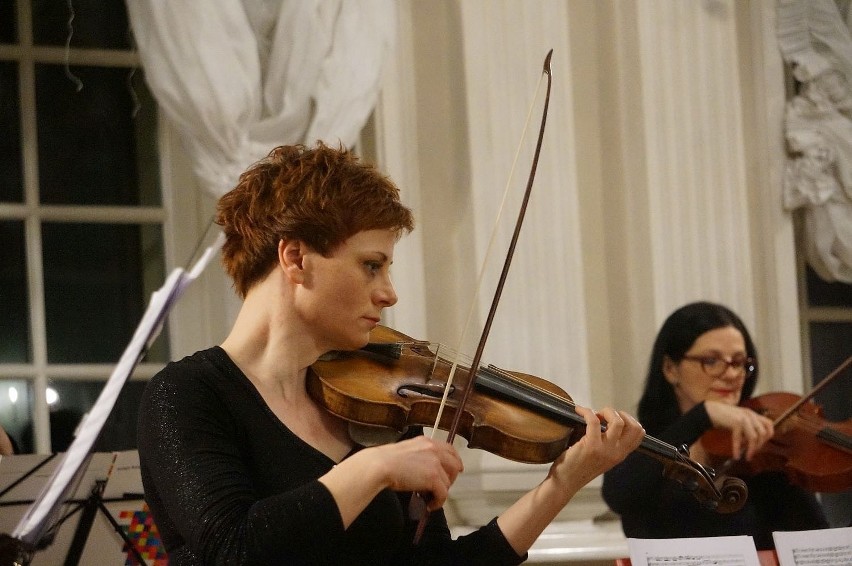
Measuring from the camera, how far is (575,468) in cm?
144

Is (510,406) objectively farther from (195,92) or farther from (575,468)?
(195,92)

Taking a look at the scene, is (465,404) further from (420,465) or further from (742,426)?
(742,426)

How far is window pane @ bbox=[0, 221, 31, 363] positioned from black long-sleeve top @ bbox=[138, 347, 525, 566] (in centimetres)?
166

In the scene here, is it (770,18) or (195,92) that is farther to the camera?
(770,18)

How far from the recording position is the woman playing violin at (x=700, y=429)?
2156 mm

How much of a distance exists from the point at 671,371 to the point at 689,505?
365 millimetres

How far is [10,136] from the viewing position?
2.96m

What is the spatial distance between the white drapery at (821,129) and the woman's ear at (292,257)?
2.17m

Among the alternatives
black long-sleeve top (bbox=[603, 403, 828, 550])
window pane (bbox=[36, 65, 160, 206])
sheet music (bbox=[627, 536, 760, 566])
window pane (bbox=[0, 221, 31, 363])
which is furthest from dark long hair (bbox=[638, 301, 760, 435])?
window pane (bbox=[0, 221, 31, 363])

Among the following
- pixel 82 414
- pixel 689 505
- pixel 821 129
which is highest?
pixel 821 129

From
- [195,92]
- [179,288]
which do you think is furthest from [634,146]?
[179,288]

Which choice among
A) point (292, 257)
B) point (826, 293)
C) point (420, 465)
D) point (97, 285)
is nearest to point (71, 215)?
point (97, 285)

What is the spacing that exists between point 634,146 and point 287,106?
979mm

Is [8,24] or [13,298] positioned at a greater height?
[8,24]
